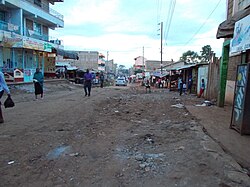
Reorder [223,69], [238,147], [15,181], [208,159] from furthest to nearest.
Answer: [223,69] → [238,147] → [208,159] → [15,181]

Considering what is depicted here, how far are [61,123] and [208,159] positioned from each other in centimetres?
488

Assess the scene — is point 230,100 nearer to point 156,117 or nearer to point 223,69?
point 223,69

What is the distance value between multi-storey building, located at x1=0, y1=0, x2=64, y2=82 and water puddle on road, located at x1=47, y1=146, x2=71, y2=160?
52.5ft

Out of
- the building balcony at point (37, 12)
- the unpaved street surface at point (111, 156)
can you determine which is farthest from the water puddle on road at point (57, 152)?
the building balcony at point (37, 12)

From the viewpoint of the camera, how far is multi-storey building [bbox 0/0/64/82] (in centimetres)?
2127

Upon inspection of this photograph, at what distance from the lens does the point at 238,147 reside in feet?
18.0

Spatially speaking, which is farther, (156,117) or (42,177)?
(156,117)

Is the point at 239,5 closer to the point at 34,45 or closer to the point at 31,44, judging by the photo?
the point at 31,44

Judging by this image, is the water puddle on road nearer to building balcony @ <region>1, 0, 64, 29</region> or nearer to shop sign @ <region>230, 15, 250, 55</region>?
shop sign @ <region>230, 15, 250, 55</region>

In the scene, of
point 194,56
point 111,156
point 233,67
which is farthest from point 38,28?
point 194,56

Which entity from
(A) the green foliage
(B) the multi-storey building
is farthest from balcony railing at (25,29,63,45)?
(A) the green foliage

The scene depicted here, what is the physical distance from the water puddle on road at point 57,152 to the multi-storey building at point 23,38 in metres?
16.0

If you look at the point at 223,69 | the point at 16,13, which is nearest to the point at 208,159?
the point at 223,69

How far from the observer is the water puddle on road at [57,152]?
5016 mm
